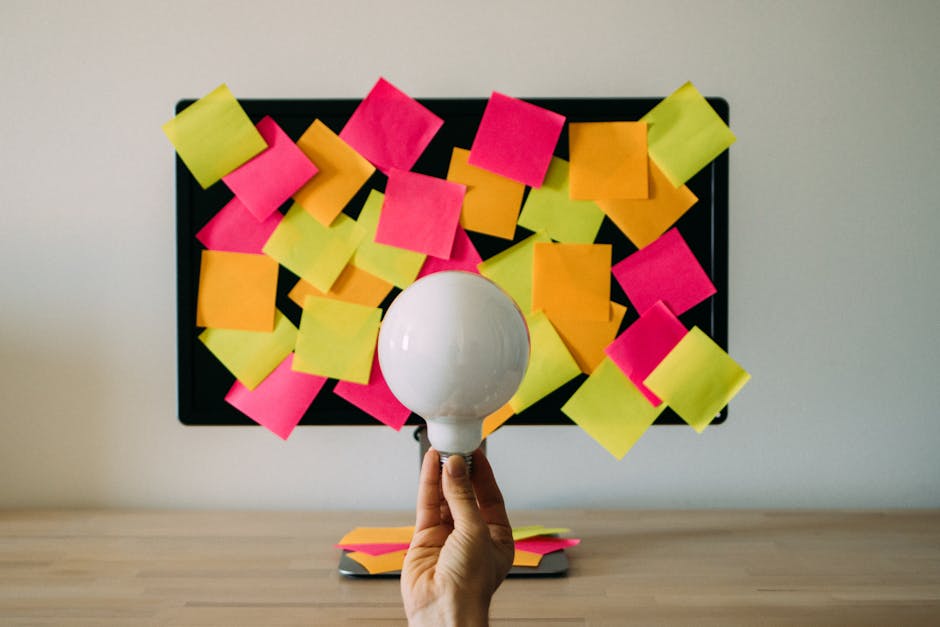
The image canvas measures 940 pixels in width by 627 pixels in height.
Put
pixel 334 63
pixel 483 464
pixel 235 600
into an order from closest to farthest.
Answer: pixel 483 464
pixel 235 600
pixel 334 63

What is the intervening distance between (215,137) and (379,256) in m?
0.22

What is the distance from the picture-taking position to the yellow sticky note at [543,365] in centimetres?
84

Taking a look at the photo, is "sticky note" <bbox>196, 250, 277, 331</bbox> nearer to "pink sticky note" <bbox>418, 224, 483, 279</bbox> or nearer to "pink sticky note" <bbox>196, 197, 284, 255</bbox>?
"pink sticky note" <bbox>196, 197, 284, 255</bbox>

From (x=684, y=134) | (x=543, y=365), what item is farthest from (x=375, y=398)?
(x=684, y=134)

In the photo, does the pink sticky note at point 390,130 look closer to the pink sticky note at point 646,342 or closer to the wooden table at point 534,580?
the pink sticky note at point 646,342

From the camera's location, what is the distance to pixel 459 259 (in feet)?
2.78

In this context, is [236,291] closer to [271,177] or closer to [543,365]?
[271,177]

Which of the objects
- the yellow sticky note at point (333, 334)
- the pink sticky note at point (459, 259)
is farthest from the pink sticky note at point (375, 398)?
the pink sticky note at point (459, 259)

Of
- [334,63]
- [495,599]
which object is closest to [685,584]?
[495,599]

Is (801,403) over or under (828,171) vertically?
under

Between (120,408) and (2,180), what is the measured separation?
0.36 m

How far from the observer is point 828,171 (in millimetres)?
1071

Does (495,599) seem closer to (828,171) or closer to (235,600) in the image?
(235,600)

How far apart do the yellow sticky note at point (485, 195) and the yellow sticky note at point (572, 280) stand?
49mm
